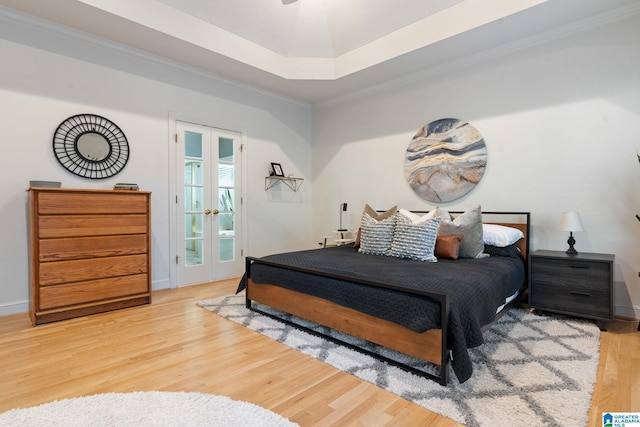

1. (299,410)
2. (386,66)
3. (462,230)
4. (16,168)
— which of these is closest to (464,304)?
(299,410)

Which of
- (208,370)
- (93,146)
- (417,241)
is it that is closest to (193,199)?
(93,146)

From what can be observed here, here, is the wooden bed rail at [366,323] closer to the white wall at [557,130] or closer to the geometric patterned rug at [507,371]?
the geometric patterned rug at [507,371]

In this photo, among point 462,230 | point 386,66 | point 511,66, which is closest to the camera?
point 462,230

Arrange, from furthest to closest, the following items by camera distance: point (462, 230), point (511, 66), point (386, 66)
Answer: point (386, 66), point (511, 66), point (462, 230)

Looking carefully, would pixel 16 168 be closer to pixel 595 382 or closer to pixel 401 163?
pixel 401 163

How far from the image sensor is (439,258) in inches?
127

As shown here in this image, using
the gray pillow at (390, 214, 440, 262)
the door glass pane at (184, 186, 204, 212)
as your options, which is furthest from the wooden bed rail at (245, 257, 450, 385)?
the door glass pane at (184, 186, 204, 212)

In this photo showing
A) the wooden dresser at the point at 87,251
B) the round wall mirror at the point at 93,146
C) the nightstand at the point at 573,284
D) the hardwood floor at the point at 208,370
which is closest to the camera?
the hardwood floor at the point at 208,370

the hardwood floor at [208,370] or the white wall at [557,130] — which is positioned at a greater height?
the white wall at [557,130]

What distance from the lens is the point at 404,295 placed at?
82.0 inches

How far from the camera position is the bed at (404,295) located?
1919mm

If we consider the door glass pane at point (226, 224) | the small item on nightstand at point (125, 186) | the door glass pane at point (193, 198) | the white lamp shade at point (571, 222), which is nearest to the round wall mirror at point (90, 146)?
the small item on nightstand at point (125, 186)

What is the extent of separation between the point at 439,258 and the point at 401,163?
5.77ft

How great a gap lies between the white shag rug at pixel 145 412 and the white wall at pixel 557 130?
329 centimetres
